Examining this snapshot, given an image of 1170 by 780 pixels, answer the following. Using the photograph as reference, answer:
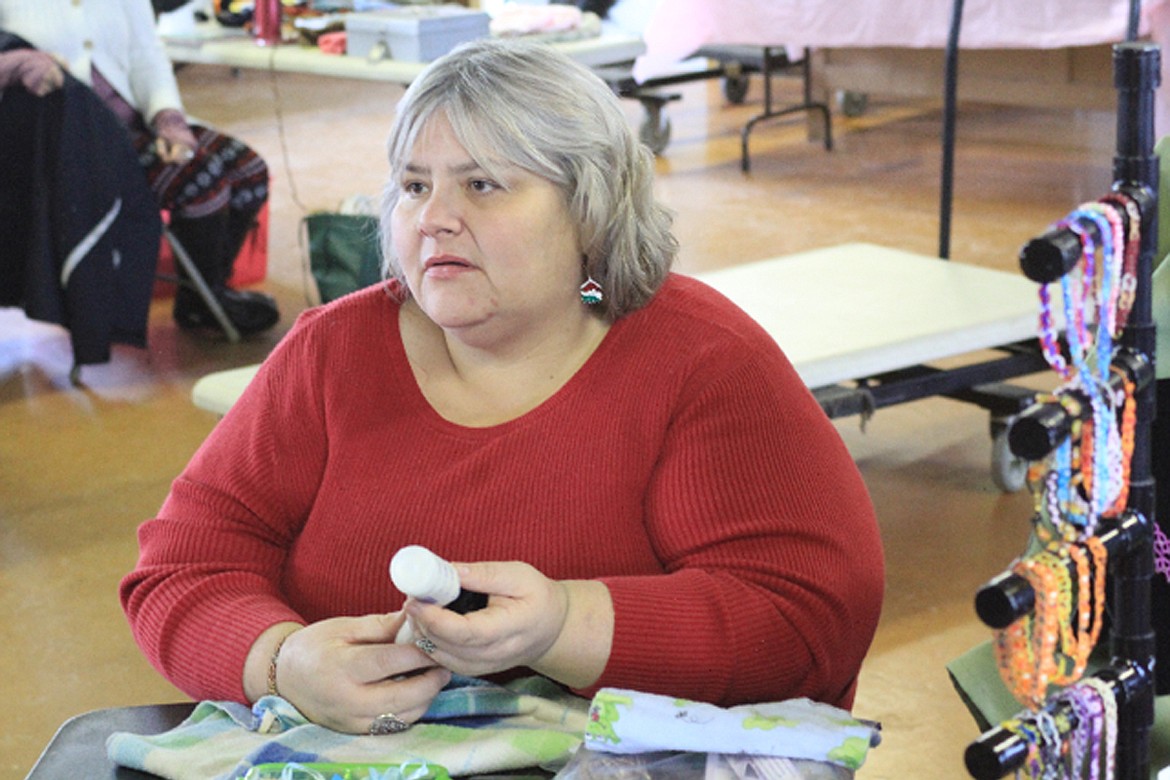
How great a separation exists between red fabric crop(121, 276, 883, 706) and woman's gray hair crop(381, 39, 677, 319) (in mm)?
58

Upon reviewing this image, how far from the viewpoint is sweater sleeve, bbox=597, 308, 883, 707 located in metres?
1.35

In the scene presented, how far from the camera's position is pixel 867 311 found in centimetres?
278

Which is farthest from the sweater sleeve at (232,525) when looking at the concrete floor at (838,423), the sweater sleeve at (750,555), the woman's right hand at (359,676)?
the concrete floor at (838,423)

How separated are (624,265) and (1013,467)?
A: 66.5 inches

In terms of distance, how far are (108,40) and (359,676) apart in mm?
3088

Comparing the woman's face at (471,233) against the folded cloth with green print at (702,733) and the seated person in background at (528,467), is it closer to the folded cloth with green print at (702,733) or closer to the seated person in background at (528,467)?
the seated person in background at (528,467)

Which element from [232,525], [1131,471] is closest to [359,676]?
[232,525]

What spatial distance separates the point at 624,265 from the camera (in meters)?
1.50

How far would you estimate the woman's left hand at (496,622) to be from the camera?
1.21 meters

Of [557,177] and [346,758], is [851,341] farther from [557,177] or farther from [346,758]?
[346,758]

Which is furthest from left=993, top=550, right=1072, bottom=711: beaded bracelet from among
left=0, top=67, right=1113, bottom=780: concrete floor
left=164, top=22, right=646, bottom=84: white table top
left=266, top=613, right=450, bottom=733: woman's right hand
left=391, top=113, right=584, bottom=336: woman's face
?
left=164, top=22, right=646, bottom=84: white table top

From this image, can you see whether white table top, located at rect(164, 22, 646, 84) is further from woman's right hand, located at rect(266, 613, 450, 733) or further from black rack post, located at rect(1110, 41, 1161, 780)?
black rack post, located at rect(1110, 41, 1161, 780)

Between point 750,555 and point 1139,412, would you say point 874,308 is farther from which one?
point 1139,412

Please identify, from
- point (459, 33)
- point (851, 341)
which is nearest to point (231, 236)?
point (459, 33)
